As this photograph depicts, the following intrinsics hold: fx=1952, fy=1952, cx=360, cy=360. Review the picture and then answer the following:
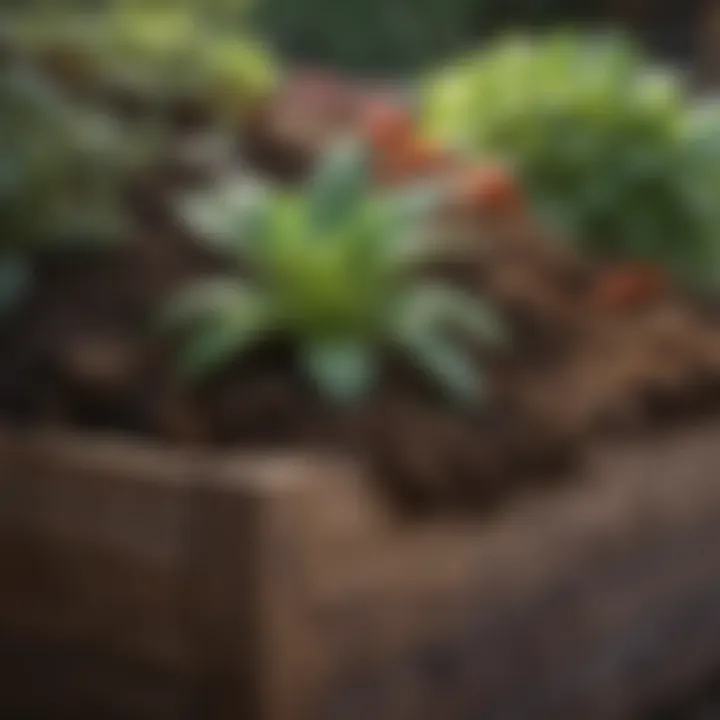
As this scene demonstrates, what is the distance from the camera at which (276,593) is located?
1637 mm

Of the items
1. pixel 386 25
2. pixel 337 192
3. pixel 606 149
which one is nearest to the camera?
pixel 337 192

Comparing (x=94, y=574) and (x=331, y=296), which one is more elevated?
(x=331, y=296)

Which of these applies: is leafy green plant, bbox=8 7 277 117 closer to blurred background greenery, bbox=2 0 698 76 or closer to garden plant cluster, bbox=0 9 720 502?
garden plant cluster, bbox=0 9 720 502

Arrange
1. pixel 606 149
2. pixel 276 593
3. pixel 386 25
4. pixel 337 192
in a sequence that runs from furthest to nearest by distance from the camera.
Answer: pixel 386 25
pixel 606 149
pixel 337 192
pixel 276 593

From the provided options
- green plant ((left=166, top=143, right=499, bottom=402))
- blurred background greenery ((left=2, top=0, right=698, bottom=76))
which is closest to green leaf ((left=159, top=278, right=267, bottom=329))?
green plant ((left=166, top=143, right=499, bottom=402))

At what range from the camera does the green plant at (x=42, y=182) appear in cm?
197

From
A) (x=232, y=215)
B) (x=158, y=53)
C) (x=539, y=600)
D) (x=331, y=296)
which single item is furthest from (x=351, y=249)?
(x=158, y=53)

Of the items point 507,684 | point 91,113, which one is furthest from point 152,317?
point 507,684

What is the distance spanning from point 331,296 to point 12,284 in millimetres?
320

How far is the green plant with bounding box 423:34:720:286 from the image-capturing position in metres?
2.49

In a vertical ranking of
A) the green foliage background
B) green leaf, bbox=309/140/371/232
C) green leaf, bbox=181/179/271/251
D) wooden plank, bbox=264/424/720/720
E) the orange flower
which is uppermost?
green leaf, bbox=309/140/371/232

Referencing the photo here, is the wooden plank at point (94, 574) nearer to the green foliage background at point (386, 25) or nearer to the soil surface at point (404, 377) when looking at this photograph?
the soil surface at point (404, 377)

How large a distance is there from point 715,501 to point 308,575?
0.76m

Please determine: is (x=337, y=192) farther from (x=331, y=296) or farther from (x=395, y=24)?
(x=395, y=24)
